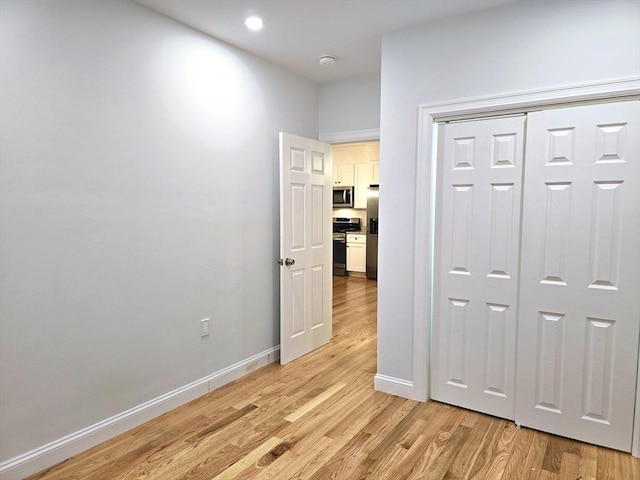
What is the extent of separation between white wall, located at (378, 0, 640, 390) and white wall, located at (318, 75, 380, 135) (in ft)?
2.90

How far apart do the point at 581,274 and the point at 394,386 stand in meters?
1.48

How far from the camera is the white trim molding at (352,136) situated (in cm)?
384

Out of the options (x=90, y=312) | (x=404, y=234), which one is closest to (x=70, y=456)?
(x=90, y=312)

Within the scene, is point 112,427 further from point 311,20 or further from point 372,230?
point 372,230

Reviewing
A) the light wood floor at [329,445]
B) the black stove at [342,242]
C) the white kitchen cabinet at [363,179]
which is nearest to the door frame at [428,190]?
the light wood floor at [329,445]

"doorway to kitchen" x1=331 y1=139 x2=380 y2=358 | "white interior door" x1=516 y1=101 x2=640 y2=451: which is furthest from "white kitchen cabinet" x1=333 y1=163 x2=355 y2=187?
"white interior door" x1=516 y1=101 x2=640 y2=451

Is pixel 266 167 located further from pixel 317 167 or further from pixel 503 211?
pixel 503 211

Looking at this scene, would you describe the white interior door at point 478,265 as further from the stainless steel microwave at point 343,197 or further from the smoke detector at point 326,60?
the stainless steel microwave at point 343,197

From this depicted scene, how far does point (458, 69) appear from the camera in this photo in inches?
105

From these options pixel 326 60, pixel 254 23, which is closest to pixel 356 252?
pixel 326 60

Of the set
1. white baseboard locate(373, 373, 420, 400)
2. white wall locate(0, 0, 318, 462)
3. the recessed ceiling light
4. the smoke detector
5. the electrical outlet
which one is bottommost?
white baseboard locate(373, 373, 420, 400)

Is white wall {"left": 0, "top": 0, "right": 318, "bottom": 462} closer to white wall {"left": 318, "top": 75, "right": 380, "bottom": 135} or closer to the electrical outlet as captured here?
the electrical outlet

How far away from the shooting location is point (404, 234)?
115 inches

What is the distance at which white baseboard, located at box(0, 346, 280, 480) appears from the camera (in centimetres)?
206
